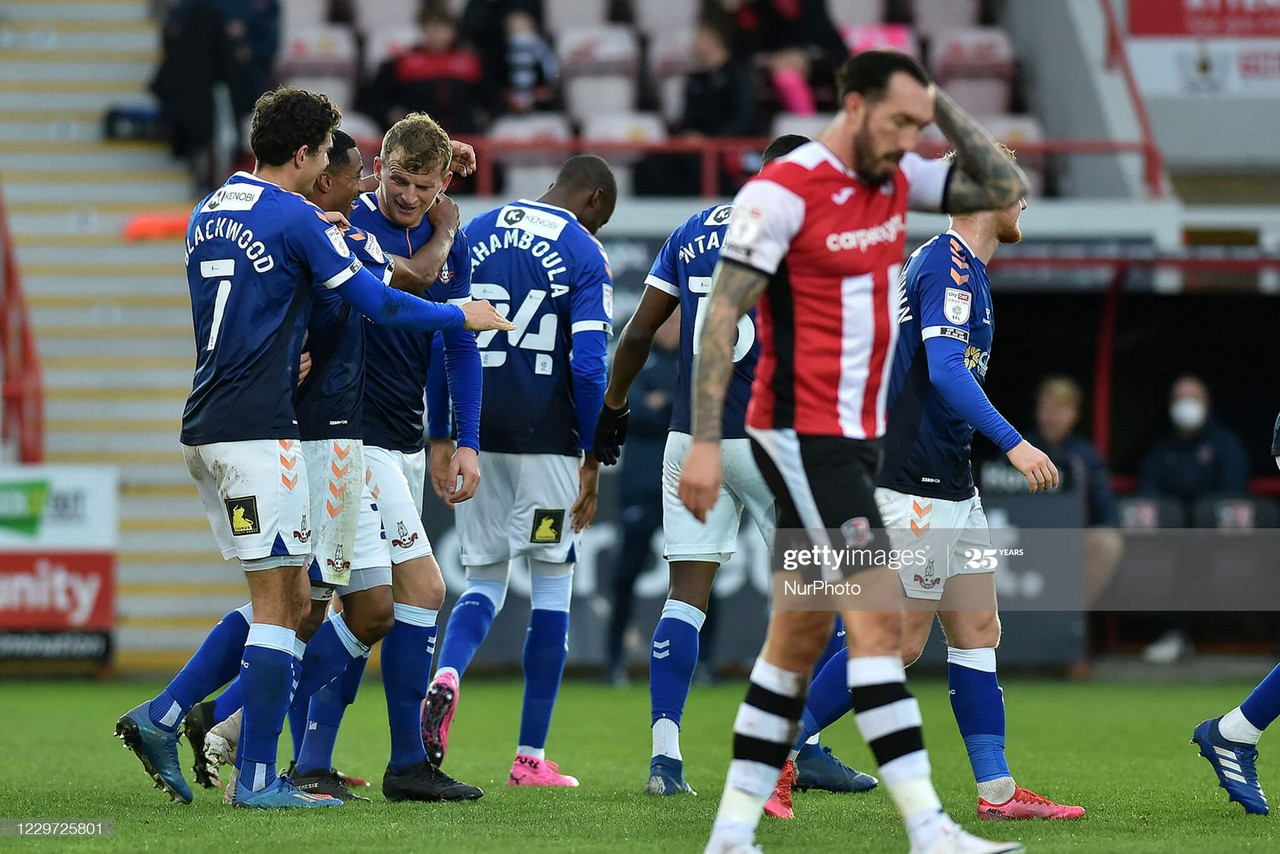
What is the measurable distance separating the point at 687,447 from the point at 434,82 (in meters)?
9.36

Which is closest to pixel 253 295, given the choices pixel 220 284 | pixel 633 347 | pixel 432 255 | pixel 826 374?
pixel 220 284

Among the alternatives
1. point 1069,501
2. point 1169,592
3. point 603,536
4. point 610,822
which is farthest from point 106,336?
point 610,822

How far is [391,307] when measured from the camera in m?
5.46

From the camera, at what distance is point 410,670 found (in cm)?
605

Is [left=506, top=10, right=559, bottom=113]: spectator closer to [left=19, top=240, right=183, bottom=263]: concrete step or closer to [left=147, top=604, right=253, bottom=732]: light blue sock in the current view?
[left=19, top=240, right=183, bottom=263]: concrete step

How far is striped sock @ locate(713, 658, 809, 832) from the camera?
14.1 ft

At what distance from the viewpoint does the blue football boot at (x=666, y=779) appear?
20.0ft

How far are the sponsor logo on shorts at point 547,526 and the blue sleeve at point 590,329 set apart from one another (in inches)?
12.3

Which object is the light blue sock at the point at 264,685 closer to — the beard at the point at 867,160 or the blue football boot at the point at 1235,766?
the beard at the point at 867,160

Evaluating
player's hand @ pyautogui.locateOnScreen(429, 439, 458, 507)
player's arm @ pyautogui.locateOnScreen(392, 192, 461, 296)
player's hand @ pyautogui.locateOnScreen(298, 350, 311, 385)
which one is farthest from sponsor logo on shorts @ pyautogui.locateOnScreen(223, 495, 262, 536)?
player's hand @ pyautogui.locateOnScreen(429, 439, 458, 507)

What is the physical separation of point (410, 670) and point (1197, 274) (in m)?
9.21

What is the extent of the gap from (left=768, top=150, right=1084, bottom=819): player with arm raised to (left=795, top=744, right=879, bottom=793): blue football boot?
2.69 feet

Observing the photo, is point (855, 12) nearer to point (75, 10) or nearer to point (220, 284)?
point (75, 10)

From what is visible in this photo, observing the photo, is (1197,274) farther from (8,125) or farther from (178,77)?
(8,125)
